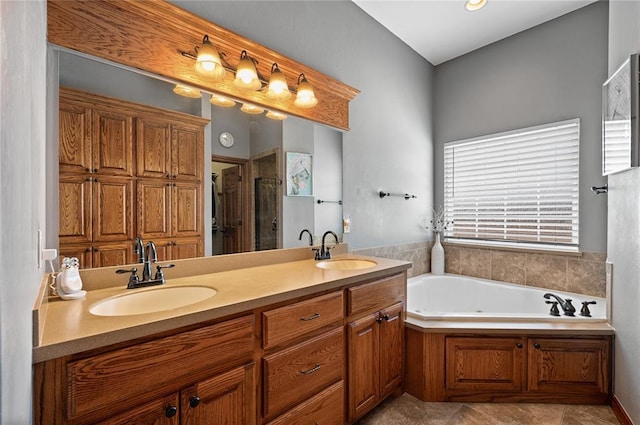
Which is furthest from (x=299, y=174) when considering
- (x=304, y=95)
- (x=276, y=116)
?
(x=304, y=95)

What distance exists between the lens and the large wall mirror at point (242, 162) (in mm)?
1413

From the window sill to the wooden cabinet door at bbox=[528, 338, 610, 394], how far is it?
87 cm

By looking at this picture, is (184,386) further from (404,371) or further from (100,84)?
(404,371)

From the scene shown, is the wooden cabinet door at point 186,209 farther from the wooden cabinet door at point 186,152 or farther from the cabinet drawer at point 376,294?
the cabinet drawer at point 376,294

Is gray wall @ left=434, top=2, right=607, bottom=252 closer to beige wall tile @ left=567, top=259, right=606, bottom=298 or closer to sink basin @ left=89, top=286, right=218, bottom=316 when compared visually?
beige wall tile @ left=567, top=259, right=606, bottom=298

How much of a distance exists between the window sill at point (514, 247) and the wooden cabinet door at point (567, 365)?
2.86 feet

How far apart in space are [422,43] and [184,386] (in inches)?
136

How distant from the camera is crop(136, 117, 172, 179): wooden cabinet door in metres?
1.49

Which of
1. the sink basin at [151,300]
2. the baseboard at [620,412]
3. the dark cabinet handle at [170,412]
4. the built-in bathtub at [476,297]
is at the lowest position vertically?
the baseboard at [620,412]

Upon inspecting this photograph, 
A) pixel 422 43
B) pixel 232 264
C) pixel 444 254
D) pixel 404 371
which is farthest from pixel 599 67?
pixel 232 264

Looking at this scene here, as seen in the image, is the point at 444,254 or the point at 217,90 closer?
the point at 217,90

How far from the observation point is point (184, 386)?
1048 mm

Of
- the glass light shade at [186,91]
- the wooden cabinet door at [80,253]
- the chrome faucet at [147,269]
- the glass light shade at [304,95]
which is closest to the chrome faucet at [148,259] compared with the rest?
the chrome faucet at [147,269]

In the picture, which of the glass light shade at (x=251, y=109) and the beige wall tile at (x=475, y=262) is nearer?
the glass light shade at (x=251, y=109)
